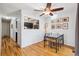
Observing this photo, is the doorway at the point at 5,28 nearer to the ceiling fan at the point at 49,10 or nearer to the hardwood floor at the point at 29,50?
the hardwood floor at the point at 29,50

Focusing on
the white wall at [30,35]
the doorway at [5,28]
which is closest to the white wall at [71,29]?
the white wall at [30,35]

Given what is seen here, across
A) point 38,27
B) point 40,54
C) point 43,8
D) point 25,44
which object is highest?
point 43,8

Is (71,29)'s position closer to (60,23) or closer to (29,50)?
(60,23)

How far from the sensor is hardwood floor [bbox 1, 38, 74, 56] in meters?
1.62

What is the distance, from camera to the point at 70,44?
1.60 meters

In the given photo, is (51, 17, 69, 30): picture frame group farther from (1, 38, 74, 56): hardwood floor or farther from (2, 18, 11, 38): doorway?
(2, 18, 11, 38): doorway

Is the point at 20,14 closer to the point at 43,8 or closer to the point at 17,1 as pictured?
the point at 17,1

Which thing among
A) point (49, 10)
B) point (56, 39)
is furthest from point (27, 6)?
point (56, 39)

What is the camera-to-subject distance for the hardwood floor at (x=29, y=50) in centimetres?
162

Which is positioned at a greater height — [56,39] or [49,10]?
[49,10]

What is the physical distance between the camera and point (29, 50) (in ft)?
5.44

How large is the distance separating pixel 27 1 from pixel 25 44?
2.23ft

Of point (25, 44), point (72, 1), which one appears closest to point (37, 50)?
point (25, 44)

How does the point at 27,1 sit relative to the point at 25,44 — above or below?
above
